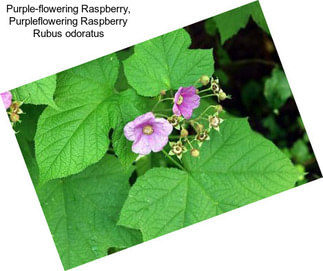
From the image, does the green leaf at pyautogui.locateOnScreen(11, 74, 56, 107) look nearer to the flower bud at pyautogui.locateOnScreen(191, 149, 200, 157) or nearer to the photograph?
the photograph

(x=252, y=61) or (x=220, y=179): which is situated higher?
(x=252, y=61)

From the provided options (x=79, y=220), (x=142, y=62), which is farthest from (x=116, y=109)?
(x=79, y=220)

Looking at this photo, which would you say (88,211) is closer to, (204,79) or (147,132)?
(147,132)

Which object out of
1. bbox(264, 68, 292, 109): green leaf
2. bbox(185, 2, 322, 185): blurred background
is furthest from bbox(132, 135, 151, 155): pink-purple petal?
bbox(264, 68, 292, 109): green leaf

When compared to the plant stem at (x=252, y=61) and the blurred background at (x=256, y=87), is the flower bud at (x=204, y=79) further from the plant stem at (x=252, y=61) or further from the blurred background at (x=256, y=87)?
the plant stem at (x=252, y=61)

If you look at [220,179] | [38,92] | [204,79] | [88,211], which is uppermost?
[38,92]

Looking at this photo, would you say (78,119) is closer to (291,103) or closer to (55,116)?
(55,116)

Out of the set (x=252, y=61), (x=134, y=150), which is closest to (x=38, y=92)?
(x=134, y=150)
